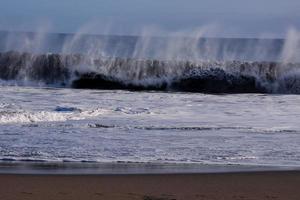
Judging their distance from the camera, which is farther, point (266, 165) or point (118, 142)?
point (118, 142)

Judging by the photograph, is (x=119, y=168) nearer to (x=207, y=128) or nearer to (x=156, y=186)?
(x=156, y=186)

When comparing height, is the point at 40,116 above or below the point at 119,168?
above

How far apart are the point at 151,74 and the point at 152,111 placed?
36.0 feet

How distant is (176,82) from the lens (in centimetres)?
2452

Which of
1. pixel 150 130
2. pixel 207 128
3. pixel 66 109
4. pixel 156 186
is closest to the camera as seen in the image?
pixel 156 186

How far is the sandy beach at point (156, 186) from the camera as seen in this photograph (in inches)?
244

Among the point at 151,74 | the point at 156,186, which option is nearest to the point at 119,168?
the point at 156,186

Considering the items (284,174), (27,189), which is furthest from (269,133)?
(27,189)

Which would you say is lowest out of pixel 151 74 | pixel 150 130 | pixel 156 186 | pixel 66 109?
pixel 156 186

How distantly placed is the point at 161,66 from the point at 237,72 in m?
2.89

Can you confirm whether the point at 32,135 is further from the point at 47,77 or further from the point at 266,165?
the point at 47,77

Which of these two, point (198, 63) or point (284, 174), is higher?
point (198, 63)

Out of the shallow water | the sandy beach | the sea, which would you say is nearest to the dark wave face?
the sea

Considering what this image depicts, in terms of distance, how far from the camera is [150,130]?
1127 cm
